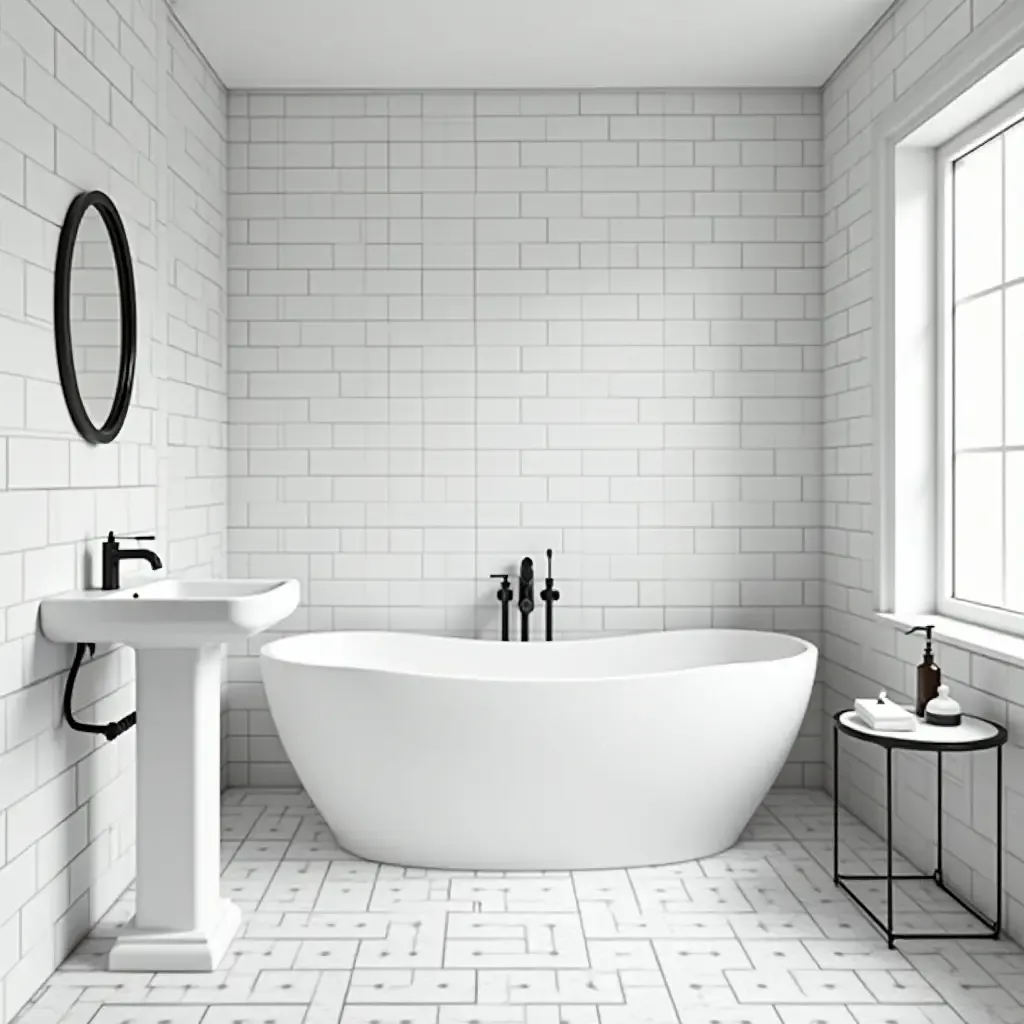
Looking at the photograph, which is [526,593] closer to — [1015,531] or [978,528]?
[978,528]

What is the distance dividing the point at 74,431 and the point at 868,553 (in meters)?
2.89

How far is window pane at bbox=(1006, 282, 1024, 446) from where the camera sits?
3555 millimetres

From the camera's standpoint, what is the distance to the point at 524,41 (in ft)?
14.3

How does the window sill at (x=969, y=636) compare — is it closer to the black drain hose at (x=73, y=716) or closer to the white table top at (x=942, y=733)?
the white table top at (x=942, y=733)

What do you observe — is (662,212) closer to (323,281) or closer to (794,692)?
(323,281)

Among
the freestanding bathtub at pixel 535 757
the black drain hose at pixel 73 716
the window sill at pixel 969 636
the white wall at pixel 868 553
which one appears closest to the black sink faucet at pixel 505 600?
the freestanding bathtub at pixel 535 757

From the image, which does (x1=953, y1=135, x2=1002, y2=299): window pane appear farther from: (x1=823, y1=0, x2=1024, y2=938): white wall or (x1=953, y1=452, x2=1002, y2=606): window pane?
(x1=953, y1=452, x2=1002, y2=606): window pane

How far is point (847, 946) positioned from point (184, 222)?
3383 mm

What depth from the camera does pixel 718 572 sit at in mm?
4898

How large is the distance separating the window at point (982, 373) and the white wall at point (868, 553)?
27 centimetres

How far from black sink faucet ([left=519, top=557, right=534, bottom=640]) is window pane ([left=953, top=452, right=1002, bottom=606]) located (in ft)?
5.46

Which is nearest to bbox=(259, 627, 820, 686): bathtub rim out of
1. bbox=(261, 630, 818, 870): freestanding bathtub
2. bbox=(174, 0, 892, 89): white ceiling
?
bbox=(261, 630, 818, 870): freestanding bathtub

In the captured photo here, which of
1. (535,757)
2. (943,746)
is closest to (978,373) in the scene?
(943,746)

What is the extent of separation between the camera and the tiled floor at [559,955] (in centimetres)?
279
